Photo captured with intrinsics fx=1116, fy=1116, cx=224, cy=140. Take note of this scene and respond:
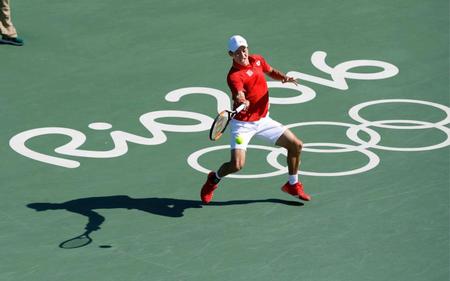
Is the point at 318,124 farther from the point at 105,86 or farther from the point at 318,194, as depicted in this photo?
the point at 105,86

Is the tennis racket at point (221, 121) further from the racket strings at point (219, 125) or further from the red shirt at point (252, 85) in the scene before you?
the red shirt at point (252, 85)

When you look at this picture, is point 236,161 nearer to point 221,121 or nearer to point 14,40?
point 221,121

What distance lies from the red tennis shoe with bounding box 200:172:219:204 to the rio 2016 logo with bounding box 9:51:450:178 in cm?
108

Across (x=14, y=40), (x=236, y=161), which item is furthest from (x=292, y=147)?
(x=14, y=40)

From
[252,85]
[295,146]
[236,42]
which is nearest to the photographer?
[236,42]

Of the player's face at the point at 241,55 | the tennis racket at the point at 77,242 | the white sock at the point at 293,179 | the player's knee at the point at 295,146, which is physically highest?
the player's face at the point at 241,55

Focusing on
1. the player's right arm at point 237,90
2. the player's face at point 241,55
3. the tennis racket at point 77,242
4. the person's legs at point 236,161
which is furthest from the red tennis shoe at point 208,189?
the tennis racket at point 77,242

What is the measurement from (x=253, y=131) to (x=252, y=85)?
2.29 feet

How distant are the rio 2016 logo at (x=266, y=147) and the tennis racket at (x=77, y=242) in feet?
8.31

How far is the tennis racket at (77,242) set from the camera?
51.0ft

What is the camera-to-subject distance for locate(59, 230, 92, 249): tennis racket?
15.6 m

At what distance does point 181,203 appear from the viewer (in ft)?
55.3

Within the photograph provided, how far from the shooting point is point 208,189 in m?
16.7

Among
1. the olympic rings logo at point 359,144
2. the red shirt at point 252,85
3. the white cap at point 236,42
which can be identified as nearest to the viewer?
the white cap at point 236,42
